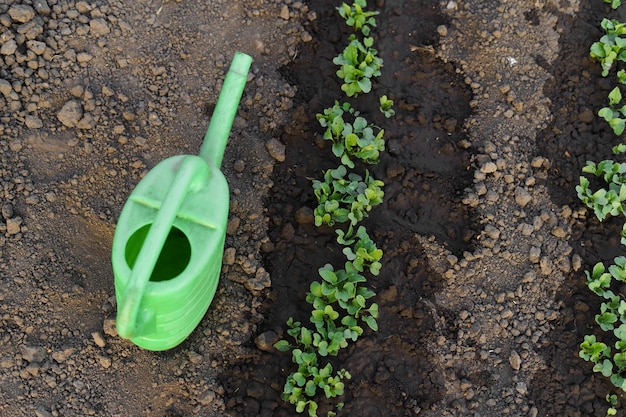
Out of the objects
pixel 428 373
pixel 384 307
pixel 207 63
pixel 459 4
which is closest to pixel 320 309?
pixel 384 307

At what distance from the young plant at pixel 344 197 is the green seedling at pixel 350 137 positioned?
0.08 metres

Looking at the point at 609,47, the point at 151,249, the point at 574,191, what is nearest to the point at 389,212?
the point at 574,191

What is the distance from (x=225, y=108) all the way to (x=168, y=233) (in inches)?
20.8

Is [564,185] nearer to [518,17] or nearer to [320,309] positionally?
[518,17]

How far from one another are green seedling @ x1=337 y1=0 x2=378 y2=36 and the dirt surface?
0.07 m

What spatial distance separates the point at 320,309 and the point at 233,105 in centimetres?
88

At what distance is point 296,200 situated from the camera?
2.82m

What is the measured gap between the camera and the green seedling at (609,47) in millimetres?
3127

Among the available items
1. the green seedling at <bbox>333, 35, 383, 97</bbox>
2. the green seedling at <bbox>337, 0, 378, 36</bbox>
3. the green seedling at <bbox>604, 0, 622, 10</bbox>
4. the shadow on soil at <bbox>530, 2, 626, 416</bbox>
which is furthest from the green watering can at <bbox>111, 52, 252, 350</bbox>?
the green seedling at <bbox>604, 0, 622, 10</bbox>

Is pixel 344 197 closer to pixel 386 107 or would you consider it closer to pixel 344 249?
pixel 344 249

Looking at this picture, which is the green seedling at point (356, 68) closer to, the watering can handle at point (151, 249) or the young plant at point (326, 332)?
the young plant at point (326, 332)

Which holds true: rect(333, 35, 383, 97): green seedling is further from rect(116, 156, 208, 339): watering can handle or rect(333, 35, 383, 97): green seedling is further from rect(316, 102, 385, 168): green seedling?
rect(116, 156, 208, 339): watering can handle

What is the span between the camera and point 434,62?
3.10m

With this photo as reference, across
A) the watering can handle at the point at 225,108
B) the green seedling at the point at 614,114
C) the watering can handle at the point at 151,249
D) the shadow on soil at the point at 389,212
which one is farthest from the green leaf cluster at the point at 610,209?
the watering can handle at the point at 151,249
